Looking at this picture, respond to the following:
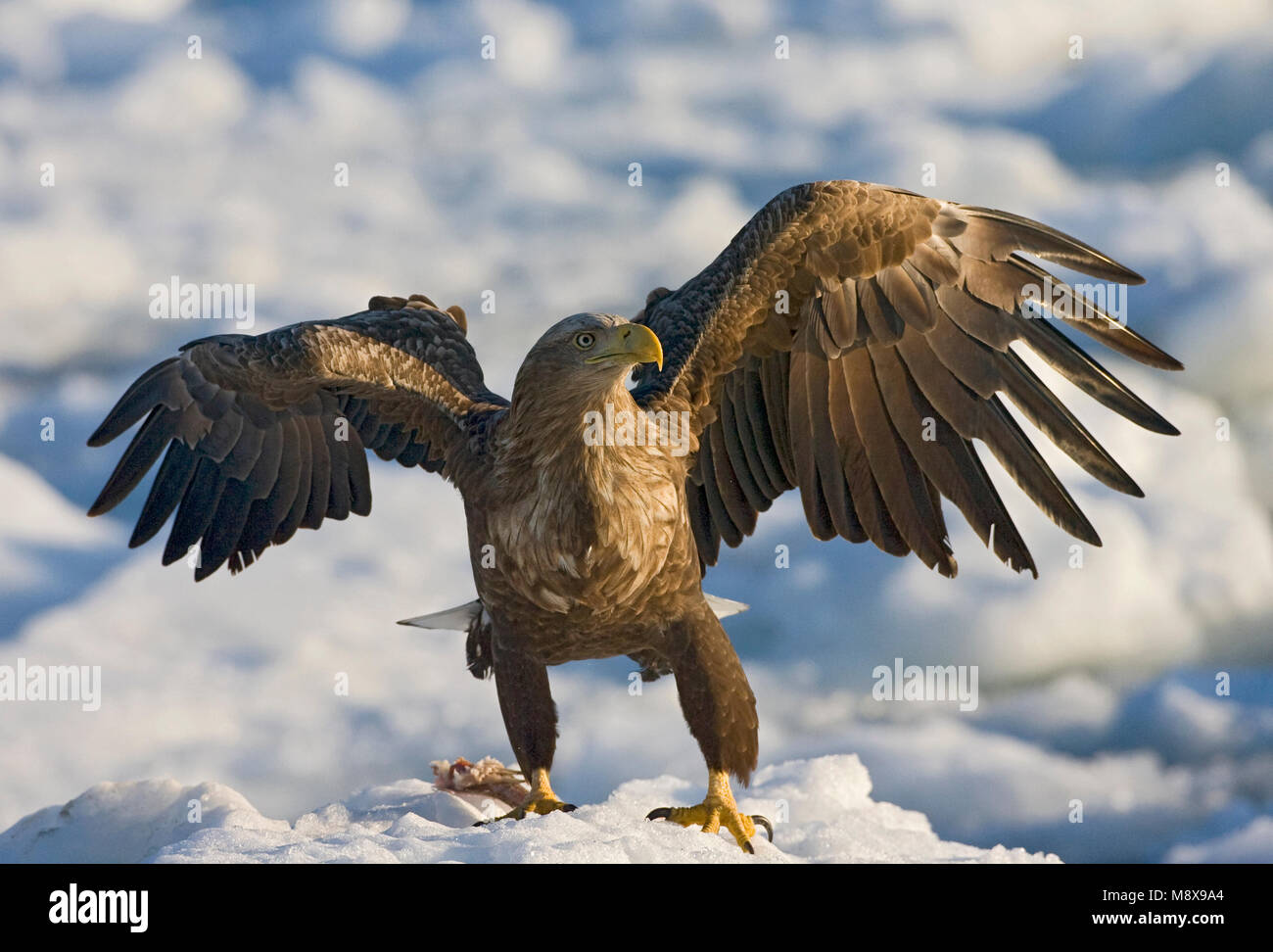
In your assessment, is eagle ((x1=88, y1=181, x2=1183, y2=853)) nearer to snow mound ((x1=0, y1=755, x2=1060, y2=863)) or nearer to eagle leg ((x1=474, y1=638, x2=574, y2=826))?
eagle leg ((x1=474, y1=638, x2=574, y2=826))

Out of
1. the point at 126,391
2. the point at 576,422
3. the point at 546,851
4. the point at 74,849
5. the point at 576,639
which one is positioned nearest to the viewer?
the point at 546,851

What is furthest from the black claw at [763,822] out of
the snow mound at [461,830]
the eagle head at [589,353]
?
the eagle head at [589,353]

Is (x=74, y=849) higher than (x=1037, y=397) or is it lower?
lower

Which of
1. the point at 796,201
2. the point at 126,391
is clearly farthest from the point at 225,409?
the point at 796,201

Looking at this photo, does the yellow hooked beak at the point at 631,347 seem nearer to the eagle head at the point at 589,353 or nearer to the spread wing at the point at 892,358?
the eagle head at the point at 589,353

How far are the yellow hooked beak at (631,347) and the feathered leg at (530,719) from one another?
4.97 ft

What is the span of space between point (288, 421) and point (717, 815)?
3.18 metres

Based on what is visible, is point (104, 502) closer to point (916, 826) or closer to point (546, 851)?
point (546, 851)

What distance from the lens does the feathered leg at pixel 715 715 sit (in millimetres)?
5512

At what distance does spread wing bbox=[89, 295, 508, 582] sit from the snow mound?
1.45 meters

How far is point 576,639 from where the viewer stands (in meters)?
5.65

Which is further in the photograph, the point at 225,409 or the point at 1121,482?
the point at 225,409

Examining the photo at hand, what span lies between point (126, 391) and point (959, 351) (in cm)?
427
